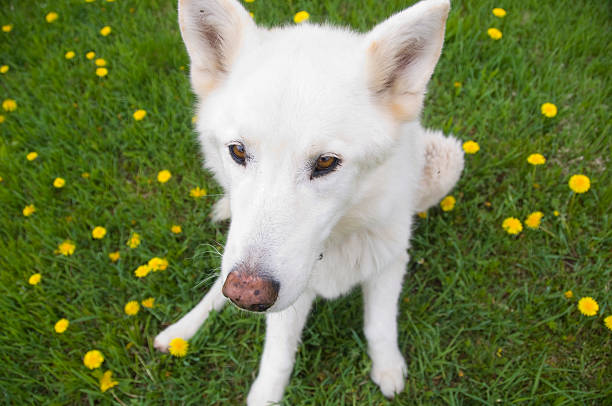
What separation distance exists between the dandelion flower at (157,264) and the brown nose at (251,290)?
125 cm

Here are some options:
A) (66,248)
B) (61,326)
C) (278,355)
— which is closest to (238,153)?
(278,355)

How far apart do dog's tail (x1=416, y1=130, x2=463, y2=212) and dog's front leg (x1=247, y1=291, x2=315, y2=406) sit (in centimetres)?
93

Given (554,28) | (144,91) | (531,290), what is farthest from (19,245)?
(554,28)

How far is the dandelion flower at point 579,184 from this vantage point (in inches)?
96.1

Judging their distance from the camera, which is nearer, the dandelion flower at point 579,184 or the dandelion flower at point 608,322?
the dandelion flower at point 608,322

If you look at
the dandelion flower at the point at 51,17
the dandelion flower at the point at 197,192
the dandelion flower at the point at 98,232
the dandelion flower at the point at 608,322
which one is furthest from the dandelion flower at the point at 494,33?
the dandelion flower at the point at 51,17

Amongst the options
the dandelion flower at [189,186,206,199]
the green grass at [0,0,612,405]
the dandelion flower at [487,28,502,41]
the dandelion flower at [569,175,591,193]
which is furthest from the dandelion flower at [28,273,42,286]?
the dandelion flower at [487,28,502,41]

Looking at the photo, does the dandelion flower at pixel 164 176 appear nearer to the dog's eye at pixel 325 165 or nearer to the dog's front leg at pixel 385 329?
the dog's front leg at pixel 385 329

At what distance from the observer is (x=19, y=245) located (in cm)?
271

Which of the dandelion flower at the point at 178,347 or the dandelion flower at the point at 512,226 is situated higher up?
the dandelion flower at the point at 512,226

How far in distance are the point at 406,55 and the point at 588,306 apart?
64.6 inches

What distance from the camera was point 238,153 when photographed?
1.51 m

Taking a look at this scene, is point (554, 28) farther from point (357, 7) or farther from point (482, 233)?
point (482, 233)

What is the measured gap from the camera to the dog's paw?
6.93 ft
